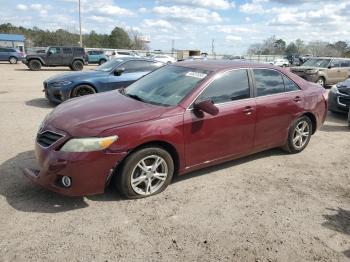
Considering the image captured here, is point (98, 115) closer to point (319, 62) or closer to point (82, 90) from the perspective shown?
point (82, 90)

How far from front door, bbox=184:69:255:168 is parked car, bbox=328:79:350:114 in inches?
217

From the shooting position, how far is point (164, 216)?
13.3 feet

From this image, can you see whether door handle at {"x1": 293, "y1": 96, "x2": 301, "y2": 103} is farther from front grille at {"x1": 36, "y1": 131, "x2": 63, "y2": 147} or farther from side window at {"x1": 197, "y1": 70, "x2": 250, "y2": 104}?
front grille at {"x1": 36, "y1": 131, "x2": 63, "y2": 147}

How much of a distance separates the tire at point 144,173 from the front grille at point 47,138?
80cm

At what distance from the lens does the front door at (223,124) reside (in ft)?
15.3

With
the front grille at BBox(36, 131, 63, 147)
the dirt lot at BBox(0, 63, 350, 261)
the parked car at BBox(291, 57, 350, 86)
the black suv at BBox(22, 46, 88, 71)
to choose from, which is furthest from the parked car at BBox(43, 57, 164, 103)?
the black suv at BBox(22, 46, 88, 71)

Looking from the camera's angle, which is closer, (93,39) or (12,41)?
(12,41)

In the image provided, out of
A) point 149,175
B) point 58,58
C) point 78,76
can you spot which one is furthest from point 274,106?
point 58,58

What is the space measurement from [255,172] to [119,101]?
223 centimetres

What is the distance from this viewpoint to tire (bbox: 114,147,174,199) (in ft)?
13.8

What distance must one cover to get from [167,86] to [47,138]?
1.77 metres

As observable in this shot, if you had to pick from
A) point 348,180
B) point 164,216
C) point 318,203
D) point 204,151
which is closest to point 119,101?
point 204,151

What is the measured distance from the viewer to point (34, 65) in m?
27.8

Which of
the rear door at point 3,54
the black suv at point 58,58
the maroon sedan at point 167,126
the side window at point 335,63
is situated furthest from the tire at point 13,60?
the maroon sedan at point 167,126
